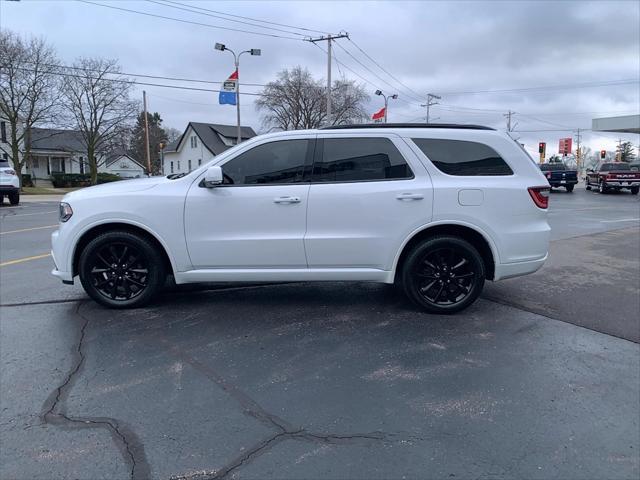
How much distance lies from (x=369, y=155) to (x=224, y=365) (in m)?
2.44

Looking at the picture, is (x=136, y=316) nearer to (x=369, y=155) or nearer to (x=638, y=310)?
(x=369, y=155)

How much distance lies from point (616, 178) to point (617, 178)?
5cm

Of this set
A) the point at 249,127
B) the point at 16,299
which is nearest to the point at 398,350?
the point at 16,299

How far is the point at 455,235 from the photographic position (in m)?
4.91

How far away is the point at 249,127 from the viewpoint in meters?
73.6

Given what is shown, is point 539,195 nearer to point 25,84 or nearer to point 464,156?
point 464,156

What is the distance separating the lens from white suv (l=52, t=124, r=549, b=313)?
15.5 feet

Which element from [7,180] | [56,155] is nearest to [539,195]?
[7,180]

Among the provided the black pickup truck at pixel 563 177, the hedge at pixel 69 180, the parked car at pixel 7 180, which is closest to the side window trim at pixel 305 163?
the parked car at pixel 7 180

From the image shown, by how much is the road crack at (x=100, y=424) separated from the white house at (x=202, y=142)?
63827 mm

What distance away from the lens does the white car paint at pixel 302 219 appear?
471cm

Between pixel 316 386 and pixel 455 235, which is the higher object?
pixel 455 235

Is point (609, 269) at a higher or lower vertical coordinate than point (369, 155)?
lower

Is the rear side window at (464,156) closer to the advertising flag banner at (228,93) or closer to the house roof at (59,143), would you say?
the advertising flag banner at (228,93)
